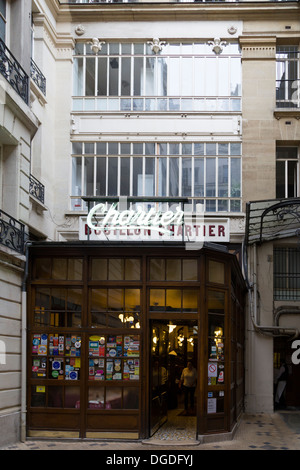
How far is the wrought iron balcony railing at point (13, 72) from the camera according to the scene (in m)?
15.6

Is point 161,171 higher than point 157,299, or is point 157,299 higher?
point 161,171

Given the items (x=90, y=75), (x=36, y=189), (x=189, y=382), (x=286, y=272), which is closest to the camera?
(x=189, y=382)

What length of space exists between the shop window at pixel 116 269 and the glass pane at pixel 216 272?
1.74 metres

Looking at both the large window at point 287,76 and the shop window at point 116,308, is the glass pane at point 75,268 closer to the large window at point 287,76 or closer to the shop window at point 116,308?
the shop window at point 116,308

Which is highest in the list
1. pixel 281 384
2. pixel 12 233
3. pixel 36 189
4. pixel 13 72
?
pixel 13 72

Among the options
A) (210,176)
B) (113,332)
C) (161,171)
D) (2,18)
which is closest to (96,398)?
(113,332)

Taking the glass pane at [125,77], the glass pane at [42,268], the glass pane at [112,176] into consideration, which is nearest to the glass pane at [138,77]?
the glass pane at [125,77]

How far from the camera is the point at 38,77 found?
22.1 metres

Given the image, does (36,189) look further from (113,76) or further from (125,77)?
(125,77)

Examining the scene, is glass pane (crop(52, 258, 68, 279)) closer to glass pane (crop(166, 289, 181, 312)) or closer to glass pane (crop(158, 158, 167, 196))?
glass pane (crop(166, 289, 181, 312))

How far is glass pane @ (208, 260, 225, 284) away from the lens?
53.8ft

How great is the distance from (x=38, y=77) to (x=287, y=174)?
9.47m

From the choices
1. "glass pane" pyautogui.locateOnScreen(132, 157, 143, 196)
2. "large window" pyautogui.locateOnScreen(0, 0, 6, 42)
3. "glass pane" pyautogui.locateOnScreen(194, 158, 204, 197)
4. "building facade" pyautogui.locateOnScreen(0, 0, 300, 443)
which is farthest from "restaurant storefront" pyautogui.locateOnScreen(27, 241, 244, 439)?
"glass pane" pyautogui.locateOnScreen(132, 157, 143, 196)

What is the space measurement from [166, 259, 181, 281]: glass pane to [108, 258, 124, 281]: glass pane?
113cm
